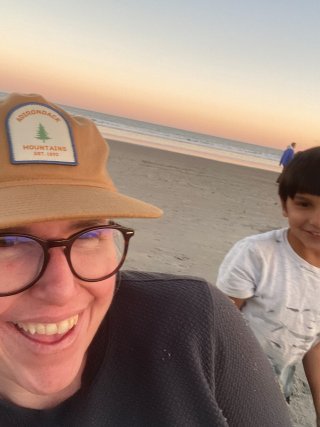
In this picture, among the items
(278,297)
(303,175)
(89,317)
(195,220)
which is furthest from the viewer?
(195,220)

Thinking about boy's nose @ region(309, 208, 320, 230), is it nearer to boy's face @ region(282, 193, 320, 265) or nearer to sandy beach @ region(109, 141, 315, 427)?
boy's face @ region(282, 193, 320, 265)

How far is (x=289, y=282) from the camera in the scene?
6.89ft

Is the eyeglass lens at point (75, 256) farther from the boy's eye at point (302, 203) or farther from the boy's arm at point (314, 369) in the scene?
the boy's arm at point (314, 369)

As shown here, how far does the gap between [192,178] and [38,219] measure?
37.8ft

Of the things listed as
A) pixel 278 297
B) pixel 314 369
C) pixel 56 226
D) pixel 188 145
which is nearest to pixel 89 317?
pixel 56 226

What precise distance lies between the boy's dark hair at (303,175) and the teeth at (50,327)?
1.54 metres

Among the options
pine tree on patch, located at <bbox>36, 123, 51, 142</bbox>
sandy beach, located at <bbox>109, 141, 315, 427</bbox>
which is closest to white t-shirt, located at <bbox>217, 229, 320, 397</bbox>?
sandy beach, located at <bbox>109, 141, 315, 427</bbox>

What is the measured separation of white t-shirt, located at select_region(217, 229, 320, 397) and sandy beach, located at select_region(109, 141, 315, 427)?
99cm

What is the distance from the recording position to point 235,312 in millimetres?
1289

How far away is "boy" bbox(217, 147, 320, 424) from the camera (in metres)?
2.08

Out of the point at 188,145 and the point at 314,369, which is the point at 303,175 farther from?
the point at 188,145

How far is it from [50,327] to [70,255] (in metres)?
0.20

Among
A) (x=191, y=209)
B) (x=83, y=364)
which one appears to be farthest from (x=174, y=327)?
(x=191, y=209)

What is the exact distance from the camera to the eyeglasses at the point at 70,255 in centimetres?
97
